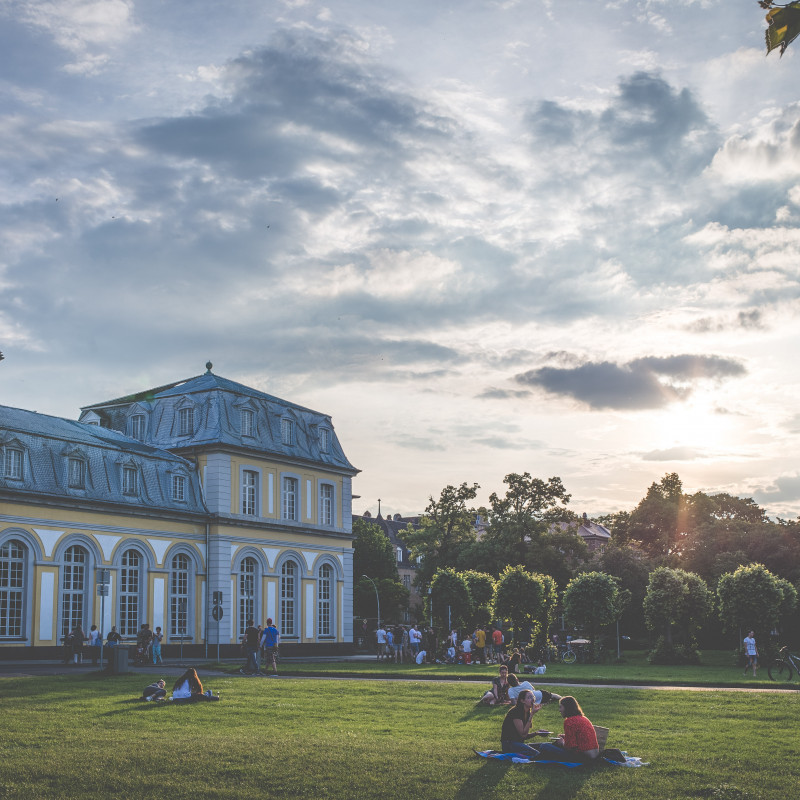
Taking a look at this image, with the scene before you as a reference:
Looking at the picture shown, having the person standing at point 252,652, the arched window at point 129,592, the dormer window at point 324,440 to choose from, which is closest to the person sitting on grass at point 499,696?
the person standing at point 252,652

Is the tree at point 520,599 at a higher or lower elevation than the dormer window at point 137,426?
lower

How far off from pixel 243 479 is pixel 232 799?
39.9 m

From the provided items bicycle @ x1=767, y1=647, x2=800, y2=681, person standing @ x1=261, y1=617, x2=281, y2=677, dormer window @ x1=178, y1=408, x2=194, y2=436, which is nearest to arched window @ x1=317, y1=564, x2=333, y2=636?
dormer window @ x1=178, y1=408, x2=194, y2=436

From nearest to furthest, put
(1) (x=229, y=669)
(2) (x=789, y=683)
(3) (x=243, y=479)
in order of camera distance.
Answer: (2) (x=789, y=683) → (1) (x=229, y=669) → (3) (x=243, y=479)

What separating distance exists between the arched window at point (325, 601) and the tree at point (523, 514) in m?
18.3

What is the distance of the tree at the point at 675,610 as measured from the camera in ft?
153

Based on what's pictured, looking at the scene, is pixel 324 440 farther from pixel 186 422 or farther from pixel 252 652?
pixel 252 652

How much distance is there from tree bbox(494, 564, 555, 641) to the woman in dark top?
36830 mm

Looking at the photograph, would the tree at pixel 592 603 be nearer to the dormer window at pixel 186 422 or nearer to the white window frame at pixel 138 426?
the dormer window at pixel 186 422

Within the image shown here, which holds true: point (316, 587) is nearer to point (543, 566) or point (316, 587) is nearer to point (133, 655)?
point (133, 655)

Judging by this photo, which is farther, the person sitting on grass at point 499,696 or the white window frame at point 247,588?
the white window frame at point 247,588

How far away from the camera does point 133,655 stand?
42.4m

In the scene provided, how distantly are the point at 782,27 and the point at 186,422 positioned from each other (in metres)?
48.9

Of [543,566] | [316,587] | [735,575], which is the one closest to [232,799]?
[735,575]
